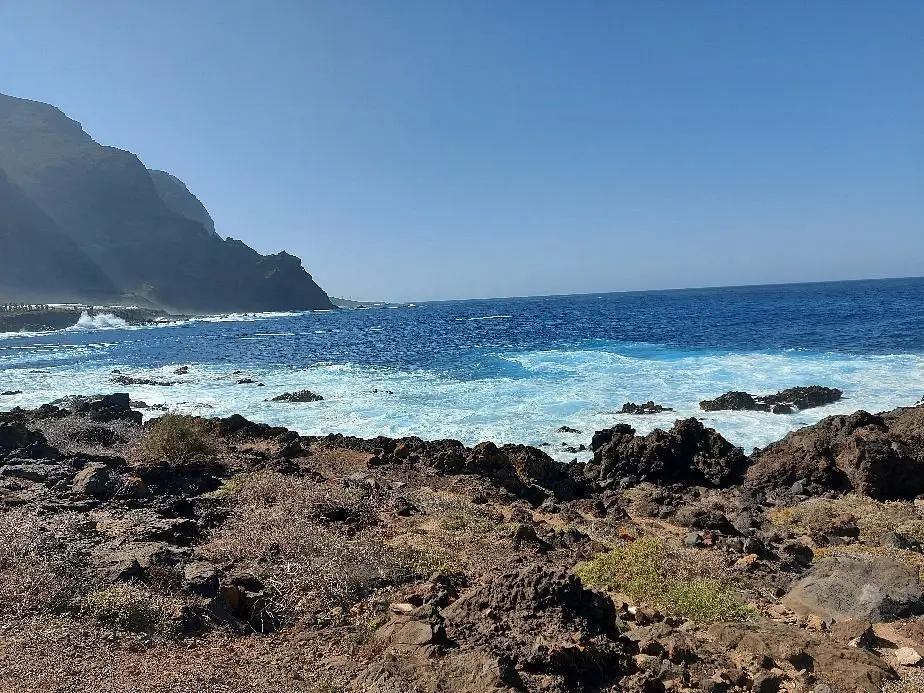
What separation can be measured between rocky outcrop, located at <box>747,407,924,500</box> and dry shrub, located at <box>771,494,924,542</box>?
2.04 ft

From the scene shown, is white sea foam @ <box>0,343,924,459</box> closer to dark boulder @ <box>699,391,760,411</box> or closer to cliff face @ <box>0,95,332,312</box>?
dark boulder @ <box>699,391,760,411</box>

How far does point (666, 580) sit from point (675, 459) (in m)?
6.95

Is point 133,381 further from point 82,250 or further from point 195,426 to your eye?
point 82,250

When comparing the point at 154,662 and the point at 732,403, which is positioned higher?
the point at 154,662

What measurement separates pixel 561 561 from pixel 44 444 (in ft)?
44.9

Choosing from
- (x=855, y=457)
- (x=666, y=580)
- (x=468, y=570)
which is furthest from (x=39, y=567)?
(x=855, y=457)

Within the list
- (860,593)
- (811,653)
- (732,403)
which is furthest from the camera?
(732,403)

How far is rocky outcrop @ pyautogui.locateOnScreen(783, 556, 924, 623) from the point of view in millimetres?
6012

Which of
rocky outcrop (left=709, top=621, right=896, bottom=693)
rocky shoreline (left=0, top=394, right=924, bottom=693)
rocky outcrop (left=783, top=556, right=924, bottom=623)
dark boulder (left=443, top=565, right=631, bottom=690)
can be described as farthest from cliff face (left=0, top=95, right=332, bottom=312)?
rocky outcrop (left=709, top=621, right=896, bottom=693)

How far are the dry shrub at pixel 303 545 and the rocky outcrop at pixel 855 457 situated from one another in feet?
29.8

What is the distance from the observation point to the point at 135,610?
538 centimetres


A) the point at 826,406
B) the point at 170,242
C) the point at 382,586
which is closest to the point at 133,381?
the point at 382,586

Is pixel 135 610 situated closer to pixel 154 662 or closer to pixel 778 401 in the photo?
pixel 154 662

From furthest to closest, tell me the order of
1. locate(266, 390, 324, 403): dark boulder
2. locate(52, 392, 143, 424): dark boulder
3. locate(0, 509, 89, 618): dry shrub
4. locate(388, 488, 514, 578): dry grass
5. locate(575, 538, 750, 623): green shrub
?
locate(266, 390, 324, 403): dark boulder, locate(52, 392, 143, 424): dark boulder, locate(388, 488, 514, 578): dry grass, locate(575, 538, 750, 623): green shrub, locate(0, 509, 89, 618): dry shrub
